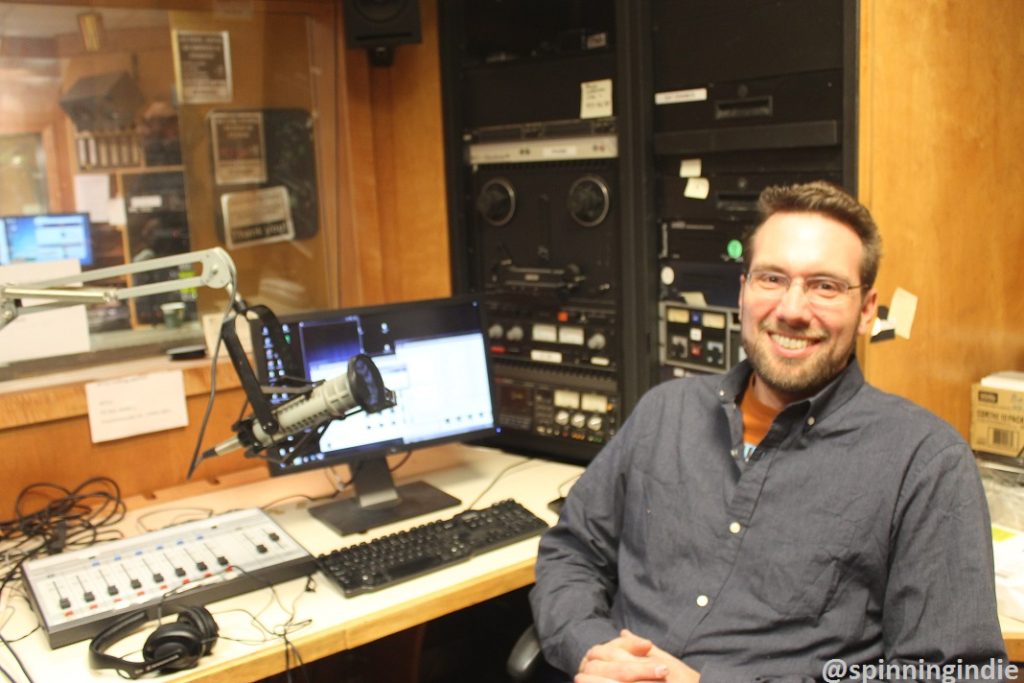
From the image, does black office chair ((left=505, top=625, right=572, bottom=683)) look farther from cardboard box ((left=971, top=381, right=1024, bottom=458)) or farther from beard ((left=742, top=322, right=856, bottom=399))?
cardboard box ((left=971, top=381, right=1024, bottom=458))

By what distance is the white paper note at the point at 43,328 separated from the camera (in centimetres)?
210

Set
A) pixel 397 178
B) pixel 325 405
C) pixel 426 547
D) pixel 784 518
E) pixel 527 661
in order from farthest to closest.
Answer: pixel 397 178
pixel 426 547
pixel 527 661
pixel 784 518
pixel 325 405

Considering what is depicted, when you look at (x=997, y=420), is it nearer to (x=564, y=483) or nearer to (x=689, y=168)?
(x=689, y=168)

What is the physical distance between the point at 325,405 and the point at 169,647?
43cm

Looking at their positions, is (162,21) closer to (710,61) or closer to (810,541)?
(710,61)

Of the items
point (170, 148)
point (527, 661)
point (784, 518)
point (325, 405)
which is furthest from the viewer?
point (170, 148)

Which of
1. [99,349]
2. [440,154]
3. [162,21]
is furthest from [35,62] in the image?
[440,154]

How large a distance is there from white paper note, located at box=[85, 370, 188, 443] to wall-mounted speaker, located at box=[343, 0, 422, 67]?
94 centimetres

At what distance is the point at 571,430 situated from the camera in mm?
2389

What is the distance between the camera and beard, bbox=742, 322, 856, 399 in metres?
1.60

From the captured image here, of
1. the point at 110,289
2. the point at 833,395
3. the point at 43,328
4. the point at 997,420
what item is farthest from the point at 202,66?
the point at 997,420

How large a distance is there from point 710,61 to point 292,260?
1234 mm

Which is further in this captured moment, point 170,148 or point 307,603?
point 170,148

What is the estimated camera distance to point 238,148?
251 cm
